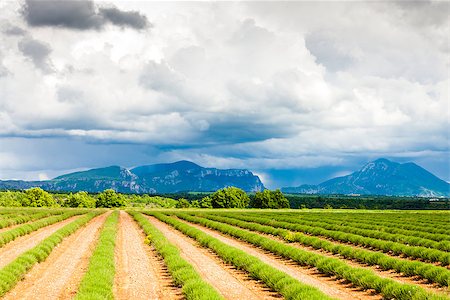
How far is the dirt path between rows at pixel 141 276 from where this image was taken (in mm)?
17594

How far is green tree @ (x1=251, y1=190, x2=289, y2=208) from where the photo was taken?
14950cm

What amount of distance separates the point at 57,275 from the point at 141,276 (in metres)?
3.81

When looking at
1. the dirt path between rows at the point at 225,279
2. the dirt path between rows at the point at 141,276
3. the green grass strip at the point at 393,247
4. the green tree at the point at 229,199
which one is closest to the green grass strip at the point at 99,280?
the dirt path between rows at the point at 141,276

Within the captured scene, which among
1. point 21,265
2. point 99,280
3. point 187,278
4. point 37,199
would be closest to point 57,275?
point 21,265

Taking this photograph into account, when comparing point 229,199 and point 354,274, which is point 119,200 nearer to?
point 229,199

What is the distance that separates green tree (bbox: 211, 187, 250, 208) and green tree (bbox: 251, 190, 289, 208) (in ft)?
18.0

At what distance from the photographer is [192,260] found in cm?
2594

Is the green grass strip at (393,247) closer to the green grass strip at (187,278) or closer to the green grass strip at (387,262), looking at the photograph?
the green grass strip at (387,262)

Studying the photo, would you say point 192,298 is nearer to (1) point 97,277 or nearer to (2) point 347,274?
(1) point 97,277

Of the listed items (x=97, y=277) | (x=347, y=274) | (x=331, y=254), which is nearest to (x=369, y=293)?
(x=347, y=274)

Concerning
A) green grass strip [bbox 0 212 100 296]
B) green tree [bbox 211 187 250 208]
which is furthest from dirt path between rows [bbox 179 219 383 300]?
green tree [bbox 211 187 250 208]

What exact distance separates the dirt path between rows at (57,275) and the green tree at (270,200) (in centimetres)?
11964

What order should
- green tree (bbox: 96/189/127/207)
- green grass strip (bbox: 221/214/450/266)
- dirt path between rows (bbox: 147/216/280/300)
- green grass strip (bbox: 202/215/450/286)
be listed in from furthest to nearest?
green tree (bbox: 96/189/127/207) < green grass strip (bbox: 221/214/450/266) < green grass strip (bbox: 202/215/450/286) < dirt path between rows (bbox: 147/216/280/300)

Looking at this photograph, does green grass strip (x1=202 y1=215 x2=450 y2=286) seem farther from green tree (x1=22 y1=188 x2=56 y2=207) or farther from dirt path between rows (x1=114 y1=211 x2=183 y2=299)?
green tree (x1=22 y1=188 x2=56 y2=207)
